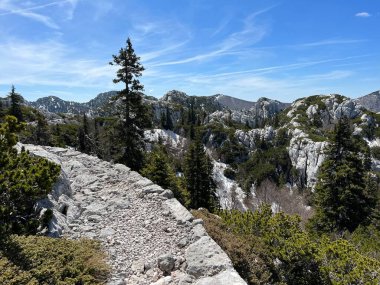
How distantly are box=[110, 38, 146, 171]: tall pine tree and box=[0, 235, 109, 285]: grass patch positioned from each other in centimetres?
1719

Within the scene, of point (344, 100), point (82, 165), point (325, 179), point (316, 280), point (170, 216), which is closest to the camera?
point (316, 280)

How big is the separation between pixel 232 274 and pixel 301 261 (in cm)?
421

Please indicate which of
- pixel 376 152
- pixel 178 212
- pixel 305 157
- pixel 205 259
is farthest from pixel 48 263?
pixel 376 152

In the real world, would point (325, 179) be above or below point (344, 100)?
below

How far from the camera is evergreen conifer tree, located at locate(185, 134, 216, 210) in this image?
1230 inches

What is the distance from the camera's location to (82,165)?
1652cm

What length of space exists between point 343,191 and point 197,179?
46.2 ft

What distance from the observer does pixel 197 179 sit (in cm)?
3189

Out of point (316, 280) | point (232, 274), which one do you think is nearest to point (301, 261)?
point (316, 280)

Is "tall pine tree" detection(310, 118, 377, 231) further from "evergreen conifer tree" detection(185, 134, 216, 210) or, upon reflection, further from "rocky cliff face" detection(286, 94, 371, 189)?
"rocky cliff face" detection(286, 94, 371, 189)

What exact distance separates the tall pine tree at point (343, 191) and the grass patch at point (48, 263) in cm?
2025

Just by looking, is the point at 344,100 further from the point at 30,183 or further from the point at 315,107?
the point at 30,183

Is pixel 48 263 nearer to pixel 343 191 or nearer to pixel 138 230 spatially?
pixel 138 230

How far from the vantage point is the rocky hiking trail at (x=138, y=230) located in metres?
7.06
